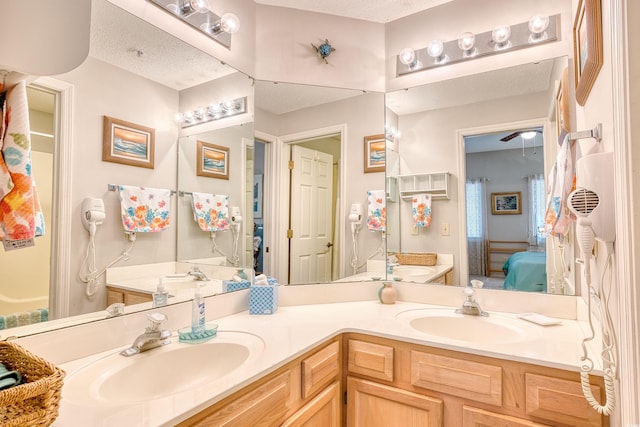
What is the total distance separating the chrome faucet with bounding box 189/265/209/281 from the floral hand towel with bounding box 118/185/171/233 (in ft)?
0.77

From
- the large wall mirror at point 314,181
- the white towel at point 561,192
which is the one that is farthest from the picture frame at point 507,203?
the large wall mirror at point 314,181

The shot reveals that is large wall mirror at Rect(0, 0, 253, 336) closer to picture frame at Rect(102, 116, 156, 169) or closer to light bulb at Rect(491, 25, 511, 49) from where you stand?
picture frame at Rect(102, 116, 156, 169)

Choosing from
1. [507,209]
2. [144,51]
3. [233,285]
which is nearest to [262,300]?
[233,285]

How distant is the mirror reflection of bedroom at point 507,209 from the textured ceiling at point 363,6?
82 centimetres

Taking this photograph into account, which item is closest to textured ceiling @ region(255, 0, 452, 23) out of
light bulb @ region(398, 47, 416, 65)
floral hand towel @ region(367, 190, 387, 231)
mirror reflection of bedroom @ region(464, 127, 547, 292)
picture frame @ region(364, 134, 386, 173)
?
light bulb @ region(398, 47, 416, 65)

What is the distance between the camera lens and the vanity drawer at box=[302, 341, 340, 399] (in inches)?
48.2

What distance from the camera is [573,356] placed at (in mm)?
1123

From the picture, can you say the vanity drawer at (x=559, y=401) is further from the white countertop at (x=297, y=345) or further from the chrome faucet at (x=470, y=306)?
the chrome faucet at (x=470, y=306)

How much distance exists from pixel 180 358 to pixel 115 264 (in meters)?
0.41

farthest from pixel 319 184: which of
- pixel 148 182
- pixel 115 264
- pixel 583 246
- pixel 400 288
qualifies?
pixel 583 246

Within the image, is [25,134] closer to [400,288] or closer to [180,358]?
[180,358]

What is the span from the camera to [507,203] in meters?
1.68

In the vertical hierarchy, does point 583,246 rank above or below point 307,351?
above

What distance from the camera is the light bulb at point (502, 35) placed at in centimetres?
→ 171
